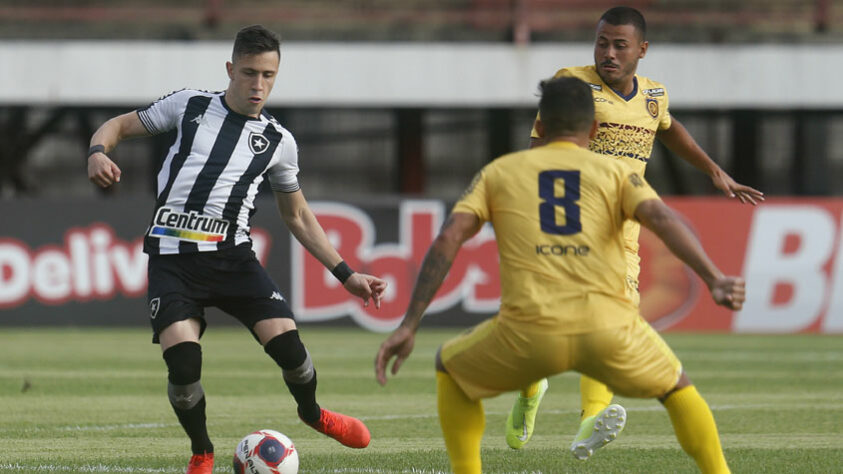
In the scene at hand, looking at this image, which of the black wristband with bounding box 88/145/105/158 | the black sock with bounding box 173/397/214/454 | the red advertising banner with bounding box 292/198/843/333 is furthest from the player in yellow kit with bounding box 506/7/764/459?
the red advertising banner with bounding box 292/198/843/333

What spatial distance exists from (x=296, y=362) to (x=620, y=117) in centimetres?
206

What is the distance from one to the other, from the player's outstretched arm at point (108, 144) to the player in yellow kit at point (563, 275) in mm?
1521

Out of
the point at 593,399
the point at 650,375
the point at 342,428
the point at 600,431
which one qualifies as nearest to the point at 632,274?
the point at 593,399

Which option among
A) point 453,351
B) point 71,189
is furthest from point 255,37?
point 71,189

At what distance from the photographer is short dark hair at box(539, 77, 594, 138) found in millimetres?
5059

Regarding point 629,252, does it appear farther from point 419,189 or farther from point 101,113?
point 101,113

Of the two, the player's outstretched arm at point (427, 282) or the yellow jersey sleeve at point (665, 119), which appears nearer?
the player's outstretched arm at point (427, 282)

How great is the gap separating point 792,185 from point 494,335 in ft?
68.4

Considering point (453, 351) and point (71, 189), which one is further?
point (71, 189)

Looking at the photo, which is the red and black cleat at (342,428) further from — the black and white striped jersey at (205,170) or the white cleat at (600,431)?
the white cleat at (600,431)

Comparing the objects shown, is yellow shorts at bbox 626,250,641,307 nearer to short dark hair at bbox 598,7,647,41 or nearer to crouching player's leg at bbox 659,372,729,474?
short dark hair at bbox 598,7,647,41

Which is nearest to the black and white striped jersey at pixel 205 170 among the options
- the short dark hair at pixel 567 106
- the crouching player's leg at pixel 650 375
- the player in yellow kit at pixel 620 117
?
the player in yellow kit at pixel 620 117

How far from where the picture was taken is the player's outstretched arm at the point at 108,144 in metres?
5.67

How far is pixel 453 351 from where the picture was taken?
5.11 meters
